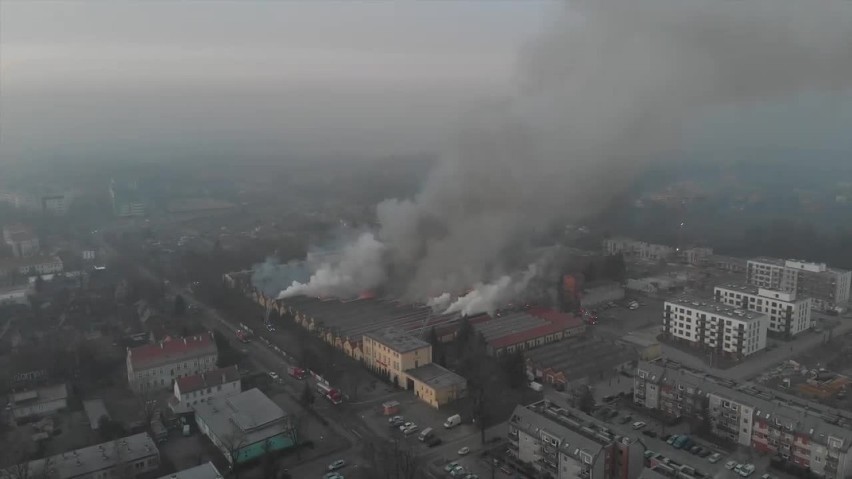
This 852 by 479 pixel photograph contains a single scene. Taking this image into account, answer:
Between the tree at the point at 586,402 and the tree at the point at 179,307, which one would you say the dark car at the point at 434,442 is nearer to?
the tree at the point at 586,402

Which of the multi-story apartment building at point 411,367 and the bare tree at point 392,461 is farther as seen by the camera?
the multi-story apartment building at point 411,367

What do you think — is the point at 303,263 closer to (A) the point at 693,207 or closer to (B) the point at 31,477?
(B) the point at 31,477

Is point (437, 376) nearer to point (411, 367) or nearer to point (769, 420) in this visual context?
point (411, 367)

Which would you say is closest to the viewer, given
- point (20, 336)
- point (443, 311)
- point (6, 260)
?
point (20, 336)

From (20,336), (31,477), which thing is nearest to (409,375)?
(31,477)

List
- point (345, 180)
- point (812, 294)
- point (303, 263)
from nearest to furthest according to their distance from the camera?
point (812, 294), point (303, 263), point (345, 180)

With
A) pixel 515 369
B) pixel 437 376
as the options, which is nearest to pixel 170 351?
pixel 437 376

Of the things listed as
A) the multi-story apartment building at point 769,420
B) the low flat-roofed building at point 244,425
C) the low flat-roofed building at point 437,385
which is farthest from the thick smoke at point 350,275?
the multi-story apartment building at point 769,420
